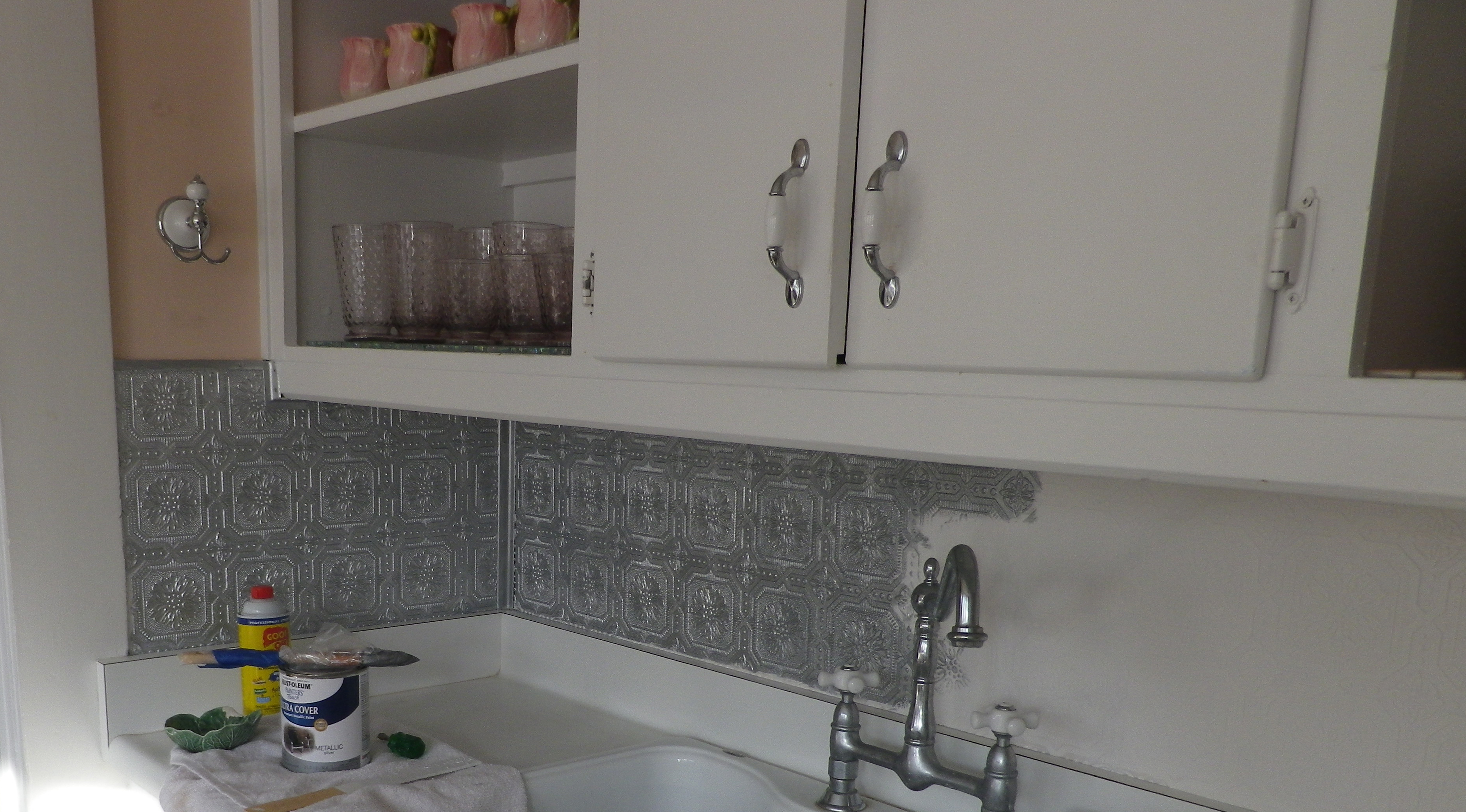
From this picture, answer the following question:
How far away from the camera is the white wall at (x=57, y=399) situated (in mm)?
1240

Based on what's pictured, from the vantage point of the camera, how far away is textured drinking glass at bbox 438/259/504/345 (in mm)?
1208

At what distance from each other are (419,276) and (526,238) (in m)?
0.20

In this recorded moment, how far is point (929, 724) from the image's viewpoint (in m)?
1.06

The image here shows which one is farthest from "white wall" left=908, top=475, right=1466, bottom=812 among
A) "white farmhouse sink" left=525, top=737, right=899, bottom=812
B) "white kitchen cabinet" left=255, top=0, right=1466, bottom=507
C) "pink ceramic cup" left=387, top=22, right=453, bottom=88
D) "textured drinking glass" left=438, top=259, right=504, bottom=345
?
"pink ceramic cup" left=387, top=22, right=453, bottom=88

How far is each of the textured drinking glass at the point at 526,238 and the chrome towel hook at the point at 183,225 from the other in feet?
1.43

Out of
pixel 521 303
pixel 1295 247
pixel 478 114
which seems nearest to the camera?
pixel 1295 247

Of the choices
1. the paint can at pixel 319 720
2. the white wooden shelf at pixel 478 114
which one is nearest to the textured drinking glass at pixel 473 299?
the white wooden shelf at pixel 478 114

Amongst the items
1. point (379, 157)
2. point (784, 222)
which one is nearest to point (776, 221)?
point (784, 222)

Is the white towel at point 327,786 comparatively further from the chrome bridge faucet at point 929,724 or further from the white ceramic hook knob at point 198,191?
the white ceramic hook knob at point 198,191

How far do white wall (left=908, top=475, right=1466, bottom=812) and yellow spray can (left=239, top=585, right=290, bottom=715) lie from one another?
2.92 ft

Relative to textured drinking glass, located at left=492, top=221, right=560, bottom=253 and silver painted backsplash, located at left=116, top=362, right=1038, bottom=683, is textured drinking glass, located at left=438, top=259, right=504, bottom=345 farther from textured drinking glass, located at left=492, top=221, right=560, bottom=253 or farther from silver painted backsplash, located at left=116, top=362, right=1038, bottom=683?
silver painted backsplash, located at left=116, top=362, right=1038, bottom=683

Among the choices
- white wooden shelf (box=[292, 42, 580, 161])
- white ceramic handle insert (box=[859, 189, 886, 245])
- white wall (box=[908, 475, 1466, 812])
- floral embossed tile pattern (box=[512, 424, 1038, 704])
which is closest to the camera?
white ceramic handle insert (box=[859, 189, 886, 245])

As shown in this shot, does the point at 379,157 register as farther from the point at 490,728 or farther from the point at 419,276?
the point at 490,728

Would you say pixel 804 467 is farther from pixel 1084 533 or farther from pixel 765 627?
pixel 1084 533
